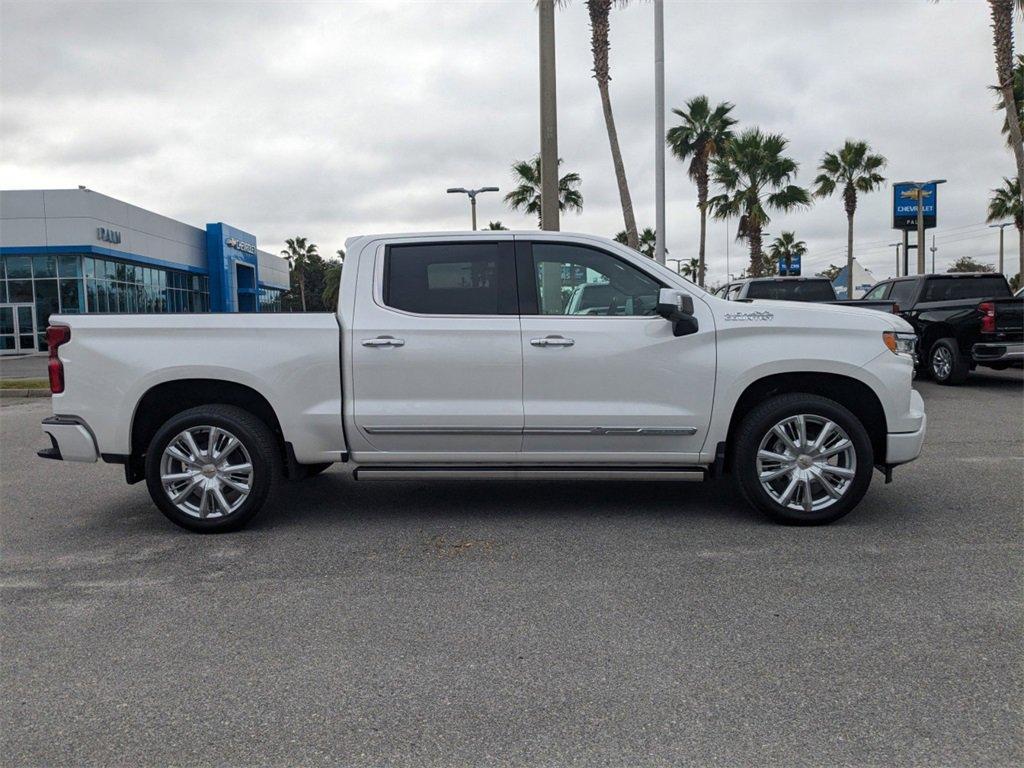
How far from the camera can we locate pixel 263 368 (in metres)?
5.68

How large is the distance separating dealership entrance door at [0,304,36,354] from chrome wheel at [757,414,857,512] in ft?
116

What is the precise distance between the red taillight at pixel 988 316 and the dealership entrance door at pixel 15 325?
33188mm

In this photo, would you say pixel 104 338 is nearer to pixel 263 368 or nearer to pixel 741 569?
pixel 263 368

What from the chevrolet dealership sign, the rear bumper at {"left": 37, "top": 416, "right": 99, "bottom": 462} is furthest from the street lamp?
the rear bumper at {"left": 37, "top": 416, "right": 99, "bottom": 462}

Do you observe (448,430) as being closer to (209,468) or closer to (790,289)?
(209,468)

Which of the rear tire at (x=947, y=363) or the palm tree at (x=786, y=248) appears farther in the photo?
the palm tree at (x=786, y=248)

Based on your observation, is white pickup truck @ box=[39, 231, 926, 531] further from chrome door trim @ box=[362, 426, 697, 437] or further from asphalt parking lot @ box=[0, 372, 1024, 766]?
asphalt parking lot @ box=[0, 372, 1024, 766]

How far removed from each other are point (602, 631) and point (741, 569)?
1.23m

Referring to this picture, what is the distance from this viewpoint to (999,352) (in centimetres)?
1328

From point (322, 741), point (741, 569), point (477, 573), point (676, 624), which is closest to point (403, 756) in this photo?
point (322, 741)

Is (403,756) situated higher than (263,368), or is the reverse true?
(263,368)

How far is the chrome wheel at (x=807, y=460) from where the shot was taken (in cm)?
563

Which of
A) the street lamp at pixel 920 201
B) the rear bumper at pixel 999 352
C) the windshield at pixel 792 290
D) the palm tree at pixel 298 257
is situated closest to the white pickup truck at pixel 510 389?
the rear bumper at pixel 999 352

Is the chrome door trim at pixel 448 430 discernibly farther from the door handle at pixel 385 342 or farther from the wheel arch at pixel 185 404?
the wheel arch at pixel 185 404
